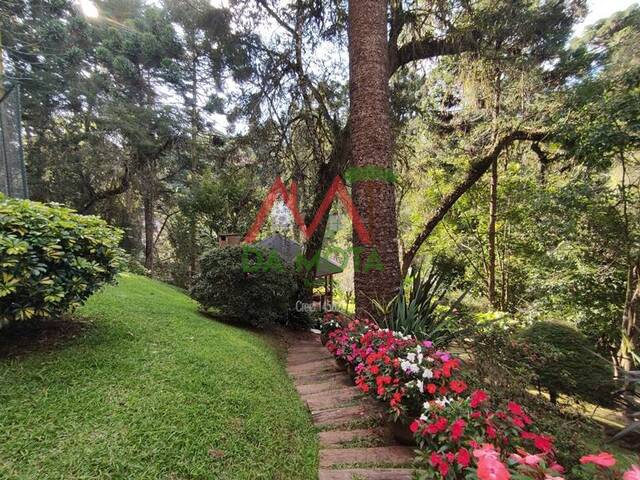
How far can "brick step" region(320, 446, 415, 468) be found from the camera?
70.9 inches

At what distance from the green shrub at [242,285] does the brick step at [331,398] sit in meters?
2.13

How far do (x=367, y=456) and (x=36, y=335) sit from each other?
95.9 inches

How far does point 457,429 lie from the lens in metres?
1.28

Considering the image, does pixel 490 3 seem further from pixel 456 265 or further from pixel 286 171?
pixel 456 265

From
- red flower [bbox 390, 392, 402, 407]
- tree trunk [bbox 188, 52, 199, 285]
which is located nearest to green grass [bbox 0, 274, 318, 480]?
red flower [bbox 390, 392, 402, 407]

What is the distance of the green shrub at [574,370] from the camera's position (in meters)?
3.58

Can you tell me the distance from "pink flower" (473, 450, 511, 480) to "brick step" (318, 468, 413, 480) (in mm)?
Result: 953

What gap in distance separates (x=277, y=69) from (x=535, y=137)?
4.65 metres

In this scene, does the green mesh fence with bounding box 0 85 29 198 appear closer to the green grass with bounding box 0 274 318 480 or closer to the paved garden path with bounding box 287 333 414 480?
the green grass with bounding box 0 274 318 480

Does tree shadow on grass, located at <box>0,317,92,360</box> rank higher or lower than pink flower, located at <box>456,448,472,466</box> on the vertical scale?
higher

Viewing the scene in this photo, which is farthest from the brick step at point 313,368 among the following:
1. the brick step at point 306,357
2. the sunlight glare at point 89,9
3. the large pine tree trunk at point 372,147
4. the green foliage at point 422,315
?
the sunlight glare at point 89,9

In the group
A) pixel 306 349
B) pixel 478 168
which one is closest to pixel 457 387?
pixel 306 349

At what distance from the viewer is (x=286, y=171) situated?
19.6 feet

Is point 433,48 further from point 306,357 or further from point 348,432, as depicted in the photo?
point 348,432
